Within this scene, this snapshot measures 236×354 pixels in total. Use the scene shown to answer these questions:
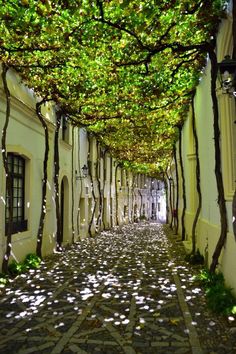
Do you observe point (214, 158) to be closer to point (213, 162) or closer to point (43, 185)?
point (213, 162)

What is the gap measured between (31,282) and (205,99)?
6390 millimetres

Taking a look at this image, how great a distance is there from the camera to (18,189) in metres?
10.8

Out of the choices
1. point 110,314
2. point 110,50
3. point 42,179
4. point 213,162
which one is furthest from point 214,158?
point 42,179

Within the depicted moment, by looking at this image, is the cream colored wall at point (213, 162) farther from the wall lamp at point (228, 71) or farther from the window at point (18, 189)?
the window at point (18, 189)

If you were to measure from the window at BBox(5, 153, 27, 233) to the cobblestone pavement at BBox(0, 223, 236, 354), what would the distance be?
5.96 feet

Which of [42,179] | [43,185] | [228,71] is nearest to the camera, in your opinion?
[228,71]

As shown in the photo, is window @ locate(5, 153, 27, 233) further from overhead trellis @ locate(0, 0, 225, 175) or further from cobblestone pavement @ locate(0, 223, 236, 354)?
overhead trellis @ locate(0, 0, 225, 175)

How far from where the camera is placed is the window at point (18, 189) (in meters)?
10.2

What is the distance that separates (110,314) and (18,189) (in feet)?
20.2

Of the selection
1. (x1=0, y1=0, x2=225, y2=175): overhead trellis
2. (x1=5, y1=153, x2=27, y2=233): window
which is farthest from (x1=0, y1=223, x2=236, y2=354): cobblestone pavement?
(x1=0, y1=0, x2=225, y2=175): overhead trellis

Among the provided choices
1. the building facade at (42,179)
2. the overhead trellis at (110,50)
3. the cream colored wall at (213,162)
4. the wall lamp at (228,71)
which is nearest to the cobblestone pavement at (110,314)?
the cream colored wall at (213,162)

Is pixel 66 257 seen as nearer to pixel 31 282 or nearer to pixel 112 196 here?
pixel 31 282

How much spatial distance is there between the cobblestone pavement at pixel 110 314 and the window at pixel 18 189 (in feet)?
5.96

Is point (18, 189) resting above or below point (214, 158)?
below
